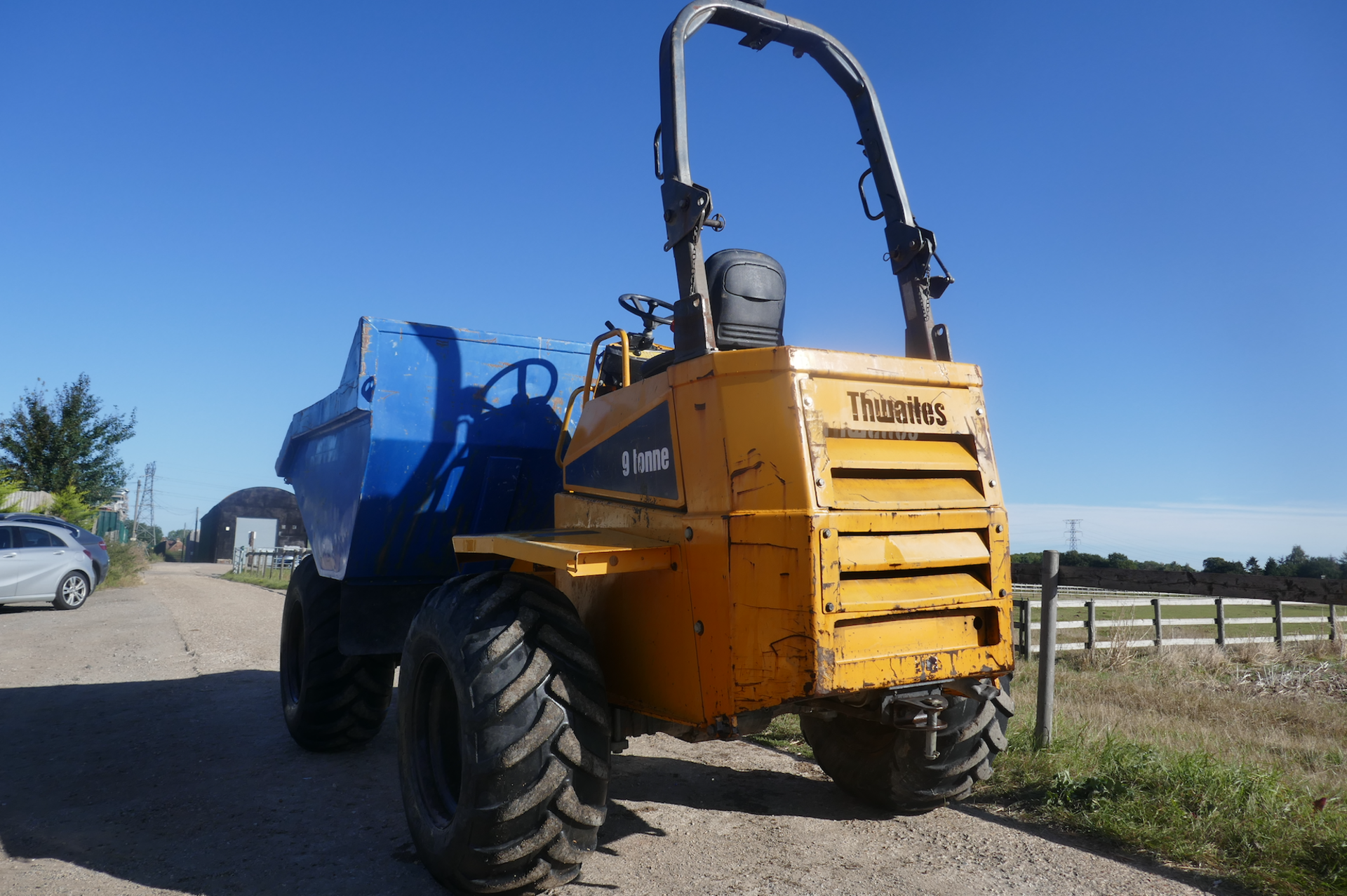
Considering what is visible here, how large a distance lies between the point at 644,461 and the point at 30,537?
16.8 metres

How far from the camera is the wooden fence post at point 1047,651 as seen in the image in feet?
18.9

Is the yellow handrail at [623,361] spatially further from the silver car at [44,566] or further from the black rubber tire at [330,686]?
the silver car at [44,566]

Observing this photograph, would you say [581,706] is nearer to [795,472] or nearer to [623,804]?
[795,472]

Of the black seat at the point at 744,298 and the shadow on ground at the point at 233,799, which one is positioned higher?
the black seat at the point at 744,298

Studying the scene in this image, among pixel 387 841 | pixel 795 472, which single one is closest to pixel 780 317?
pixel 795 472

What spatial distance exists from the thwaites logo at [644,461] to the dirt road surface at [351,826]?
176cm

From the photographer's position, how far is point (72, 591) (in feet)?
54.9

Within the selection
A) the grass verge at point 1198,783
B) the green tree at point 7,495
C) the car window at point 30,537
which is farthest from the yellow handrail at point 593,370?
the green tree at point 7,495

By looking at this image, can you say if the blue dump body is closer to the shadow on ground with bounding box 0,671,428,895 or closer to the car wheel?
the shadow on ground with bounding box 0,671,428,895

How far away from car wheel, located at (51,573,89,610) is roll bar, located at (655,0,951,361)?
17.2m

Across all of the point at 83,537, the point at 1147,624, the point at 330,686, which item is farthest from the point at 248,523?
the point at 330,686

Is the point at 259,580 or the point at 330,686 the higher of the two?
the point at 330,686

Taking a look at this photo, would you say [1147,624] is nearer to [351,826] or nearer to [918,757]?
[918,757]

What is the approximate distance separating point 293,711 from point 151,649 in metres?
6.20
